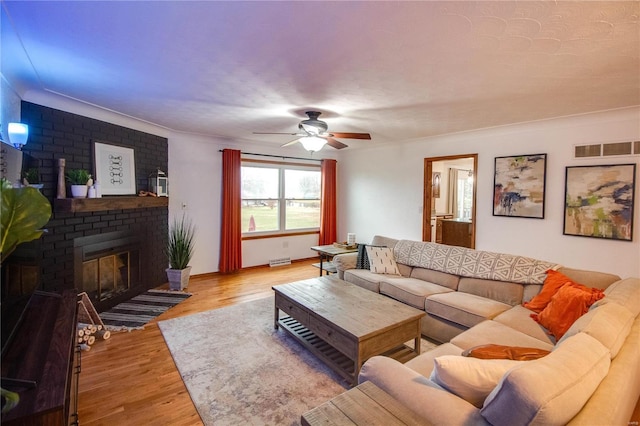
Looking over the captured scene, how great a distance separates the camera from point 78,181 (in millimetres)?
3221

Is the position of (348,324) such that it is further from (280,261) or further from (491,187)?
(280,261)

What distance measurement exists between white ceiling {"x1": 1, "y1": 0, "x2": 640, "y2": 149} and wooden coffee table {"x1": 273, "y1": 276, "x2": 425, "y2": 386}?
1945 mm

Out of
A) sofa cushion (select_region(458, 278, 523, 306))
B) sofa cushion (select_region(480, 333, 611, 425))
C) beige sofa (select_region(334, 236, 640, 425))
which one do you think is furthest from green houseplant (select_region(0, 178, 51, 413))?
sofa cushion (select_region(458, 278, 523, 306))

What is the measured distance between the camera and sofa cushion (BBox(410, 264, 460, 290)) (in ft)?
11.7

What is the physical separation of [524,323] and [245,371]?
2351 mm

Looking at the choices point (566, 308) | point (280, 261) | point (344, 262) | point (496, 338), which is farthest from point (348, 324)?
point (280, 261)


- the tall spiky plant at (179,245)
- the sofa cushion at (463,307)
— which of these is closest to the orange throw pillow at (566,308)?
the sofa cushion at (463,307)

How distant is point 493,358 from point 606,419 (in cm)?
51

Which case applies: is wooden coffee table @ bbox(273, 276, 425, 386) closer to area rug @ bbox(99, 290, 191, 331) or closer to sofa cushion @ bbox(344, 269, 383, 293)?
sofa cushion @ bbox(344, 269, 383, 293)

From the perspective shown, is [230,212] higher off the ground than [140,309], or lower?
higher

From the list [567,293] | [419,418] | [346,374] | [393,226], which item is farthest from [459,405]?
[393,226]

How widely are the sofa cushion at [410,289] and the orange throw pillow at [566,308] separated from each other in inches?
38.2

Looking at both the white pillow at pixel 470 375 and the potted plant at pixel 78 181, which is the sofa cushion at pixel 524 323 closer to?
Answer: the white pillow at pixel 470 375

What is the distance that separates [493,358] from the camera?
1.58 metres
